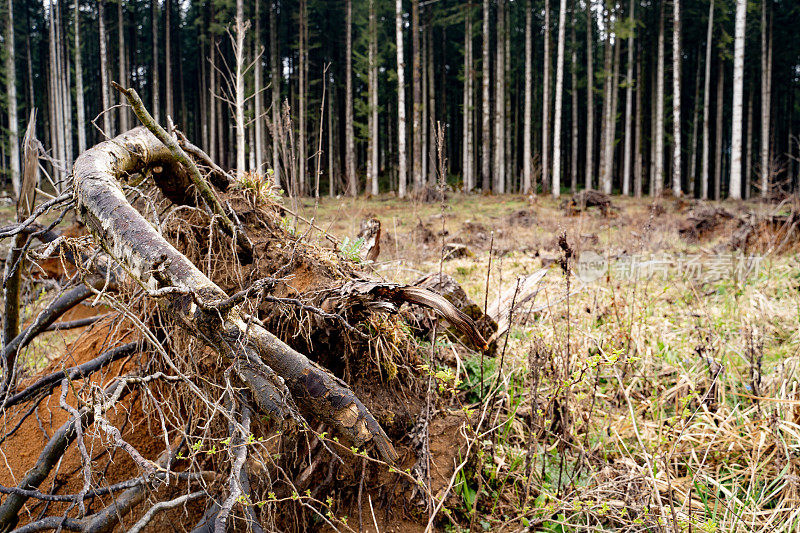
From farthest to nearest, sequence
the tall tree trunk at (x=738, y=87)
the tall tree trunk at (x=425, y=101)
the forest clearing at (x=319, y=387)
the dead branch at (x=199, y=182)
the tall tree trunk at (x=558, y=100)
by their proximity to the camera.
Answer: the tall tree trunk at (x=425, y=101) < the tall tree trunk at (x=558, y=100) < the tall tree trunk at (x=738, y=87) < the dead branch at (x=199, y=182) < the forest clearing at (x=319, y=387)

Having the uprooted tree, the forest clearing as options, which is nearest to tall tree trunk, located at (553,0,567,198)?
the forest clearing

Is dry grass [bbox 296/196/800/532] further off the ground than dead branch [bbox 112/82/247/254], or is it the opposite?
dead branch [bbox 112/82/247/254]

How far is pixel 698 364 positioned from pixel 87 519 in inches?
155

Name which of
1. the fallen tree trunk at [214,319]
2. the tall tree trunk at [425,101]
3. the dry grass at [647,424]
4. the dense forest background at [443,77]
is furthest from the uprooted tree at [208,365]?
the tall tree trunk at [425,101]

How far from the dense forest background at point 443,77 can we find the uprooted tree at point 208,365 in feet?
53.4

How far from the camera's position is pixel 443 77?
2927 centimetres

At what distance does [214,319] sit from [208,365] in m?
0.99

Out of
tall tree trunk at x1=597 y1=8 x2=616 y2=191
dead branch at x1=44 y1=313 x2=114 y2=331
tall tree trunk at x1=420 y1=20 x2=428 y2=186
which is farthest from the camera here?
tall tree trunk at x1=420 y1=20 x2=428 y2=186

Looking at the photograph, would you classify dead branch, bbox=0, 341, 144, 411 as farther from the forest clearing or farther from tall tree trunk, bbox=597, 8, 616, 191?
tall tree trunk, bbox=597, 8, 616, 191

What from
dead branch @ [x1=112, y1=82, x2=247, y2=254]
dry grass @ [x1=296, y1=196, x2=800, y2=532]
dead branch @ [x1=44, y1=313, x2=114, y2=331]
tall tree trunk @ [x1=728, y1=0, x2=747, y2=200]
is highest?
tall tree trunk @ [x1=728, y1=0, x2=747, y2=200]

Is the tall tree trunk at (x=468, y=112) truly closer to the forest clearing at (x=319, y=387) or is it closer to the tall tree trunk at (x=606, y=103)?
the tall tree trunk at (x=606, y=103)

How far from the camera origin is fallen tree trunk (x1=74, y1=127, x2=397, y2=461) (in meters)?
1.69

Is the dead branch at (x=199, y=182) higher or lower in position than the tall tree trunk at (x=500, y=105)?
lower

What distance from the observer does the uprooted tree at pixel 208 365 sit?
1743mm
